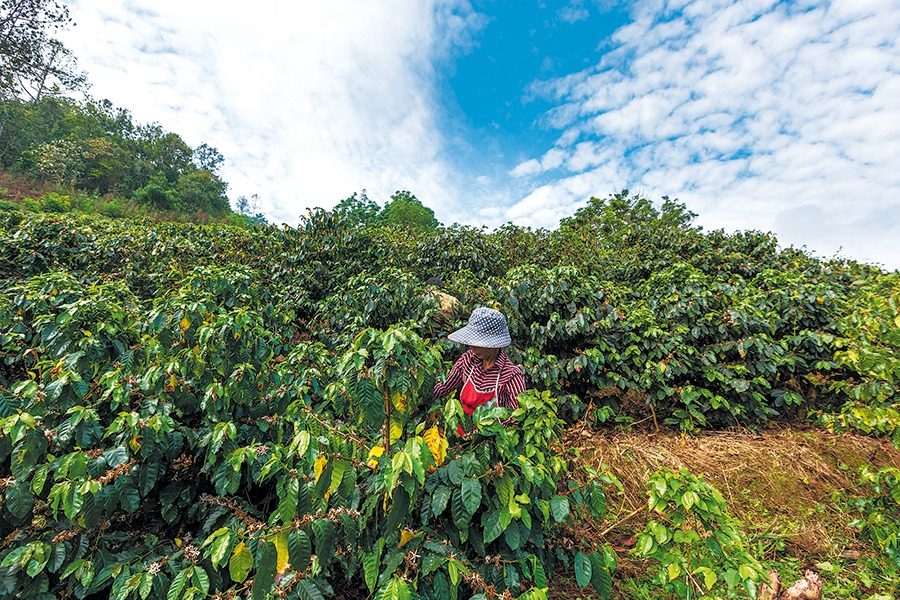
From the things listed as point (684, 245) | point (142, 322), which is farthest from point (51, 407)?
point (684, 245)

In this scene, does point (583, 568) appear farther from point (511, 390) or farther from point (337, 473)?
point (337, 473)

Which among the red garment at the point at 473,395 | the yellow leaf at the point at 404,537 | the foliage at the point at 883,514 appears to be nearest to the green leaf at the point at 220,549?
the yellow leaf at the point at 404,537

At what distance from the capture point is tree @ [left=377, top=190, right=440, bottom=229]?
30.0 metres

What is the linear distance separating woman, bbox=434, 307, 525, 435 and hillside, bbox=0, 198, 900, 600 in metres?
0.17

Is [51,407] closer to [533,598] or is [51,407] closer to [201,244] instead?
[533,598]

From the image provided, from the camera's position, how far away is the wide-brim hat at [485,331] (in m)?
2.26

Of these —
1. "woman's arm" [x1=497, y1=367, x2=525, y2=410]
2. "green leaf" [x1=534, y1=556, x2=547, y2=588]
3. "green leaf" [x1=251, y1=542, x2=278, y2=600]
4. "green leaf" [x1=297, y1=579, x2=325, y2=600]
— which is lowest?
"green leaf" [x1=534, y1=556, x2=547, y2=588]

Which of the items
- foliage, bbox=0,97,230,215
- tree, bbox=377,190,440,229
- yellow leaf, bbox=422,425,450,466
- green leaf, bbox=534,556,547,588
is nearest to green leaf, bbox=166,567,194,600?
yellow leaf, bbox=422,425,450,466

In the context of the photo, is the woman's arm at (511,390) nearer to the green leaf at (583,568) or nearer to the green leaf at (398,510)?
the green leaf at (583,568)

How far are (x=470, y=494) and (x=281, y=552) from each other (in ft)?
2.32

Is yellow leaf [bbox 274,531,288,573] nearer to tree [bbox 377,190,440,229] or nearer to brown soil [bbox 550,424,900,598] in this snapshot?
brown soil [bbox 550,424,900,598]

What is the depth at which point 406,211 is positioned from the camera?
30656mm

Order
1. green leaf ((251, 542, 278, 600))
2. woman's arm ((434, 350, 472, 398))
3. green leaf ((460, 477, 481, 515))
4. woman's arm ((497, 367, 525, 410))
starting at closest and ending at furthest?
green leaf ((251, 542, 278, 600))
green leaf ((460, 477, 481, 515))
woman's arm ((497, 367, 525, 410))
woman's arm ((434, 350, 472, 398))

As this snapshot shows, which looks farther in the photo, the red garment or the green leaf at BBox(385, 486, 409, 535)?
the red garment
